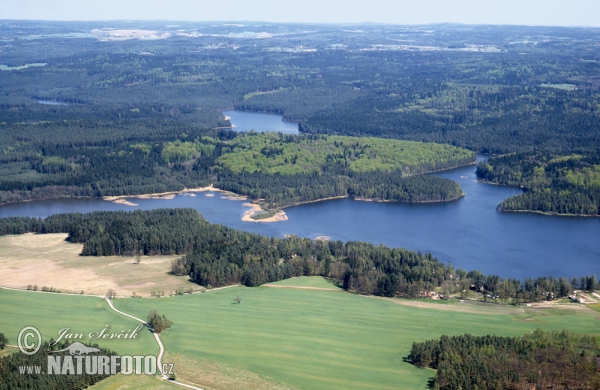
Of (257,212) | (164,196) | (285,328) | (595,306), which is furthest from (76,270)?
(595,306)

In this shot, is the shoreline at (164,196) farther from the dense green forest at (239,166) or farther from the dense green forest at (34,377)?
the dense green forest at (34,377)

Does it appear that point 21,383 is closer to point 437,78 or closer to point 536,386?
point 536,386

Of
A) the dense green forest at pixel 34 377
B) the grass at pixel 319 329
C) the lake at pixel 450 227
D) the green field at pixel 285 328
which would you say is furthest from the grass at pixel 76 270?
the dense green forest at pixel 34 377

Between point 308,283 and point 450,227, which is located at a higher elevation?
point 308,283

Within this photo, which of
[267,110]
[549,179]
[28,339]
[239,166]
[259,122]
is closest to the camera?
[28,339]

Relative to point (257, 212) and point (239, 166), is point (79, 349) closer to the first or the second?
point (257, 212)

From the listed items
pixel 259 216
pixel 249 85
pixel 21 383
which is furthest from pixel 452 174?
pixel 249 85
